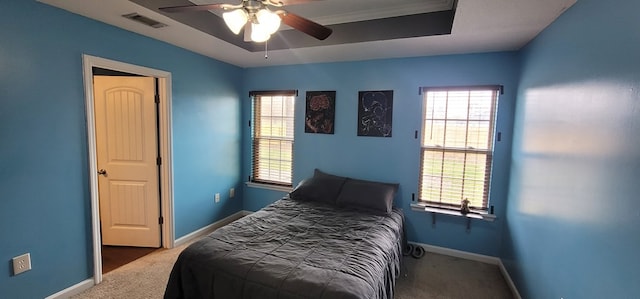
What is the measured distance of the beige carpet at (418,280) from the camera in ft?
7.83

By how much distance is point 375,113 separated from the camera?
3352mm

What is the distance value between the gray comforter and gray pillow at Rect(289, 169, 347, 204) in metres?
0.61

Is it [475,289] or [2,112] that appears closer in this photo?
[2,112]

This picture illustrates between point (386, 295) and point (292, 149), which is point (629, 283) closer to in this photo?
point (386, 295)

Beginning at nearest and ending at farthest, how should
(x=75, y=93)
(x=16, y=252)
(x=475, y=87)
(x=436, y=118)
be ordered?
(x=16, y=252) → (x=75, y=93) → (x=475, y=87) → (x=436, y=118)

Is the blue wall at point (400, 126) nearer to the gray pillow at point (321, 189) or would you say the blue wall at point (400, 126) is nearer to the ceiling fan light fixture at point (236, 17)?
the gray pillow at point (321, 189)

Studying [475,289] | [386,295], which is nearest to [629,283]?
[386,295]

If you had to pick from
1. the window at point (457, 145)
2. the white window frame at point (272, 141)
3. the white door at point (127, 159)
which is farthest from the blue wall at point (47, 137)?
the window at point (457, 145)

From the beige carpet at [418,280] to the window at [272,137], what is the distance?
1616mm

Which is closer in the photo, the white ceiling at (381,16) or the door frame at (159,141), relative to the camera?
the white ceiling at (381,16)

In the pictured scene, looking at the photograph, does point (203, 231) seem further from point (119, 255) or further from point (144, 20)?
point (144, 20)

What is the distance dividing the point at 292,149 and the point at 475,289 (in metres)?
2.62

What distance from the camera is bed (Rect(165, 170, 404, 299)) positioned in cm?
166

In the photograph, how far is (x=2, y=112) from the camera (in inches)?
73.3
